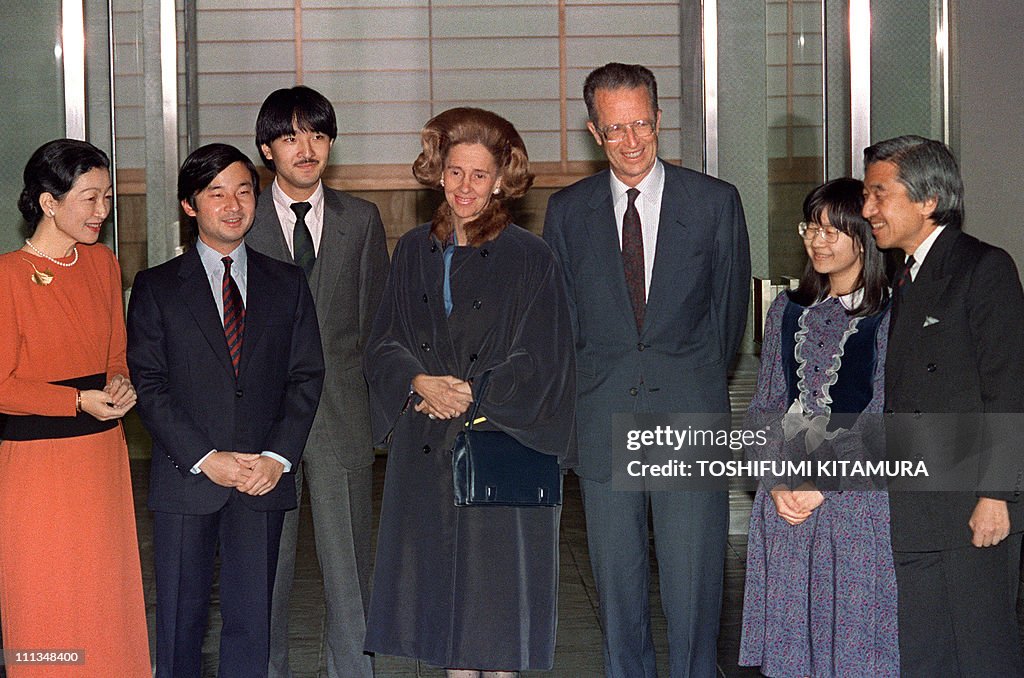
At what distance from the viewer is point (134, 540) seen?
10.9ft

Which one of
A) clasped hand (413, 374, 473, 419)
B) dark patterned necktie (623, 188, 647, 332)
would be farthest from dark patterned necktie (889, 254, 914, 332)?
clasped hand (413, 374, 473, 419)

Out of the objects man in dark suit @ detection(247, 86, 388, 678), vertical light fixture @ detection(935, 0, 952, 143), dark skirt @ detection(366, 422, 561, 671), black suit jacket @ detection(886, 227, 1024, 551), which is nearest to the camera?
black suit jacket @ detection(886, 227, 1024, 551)

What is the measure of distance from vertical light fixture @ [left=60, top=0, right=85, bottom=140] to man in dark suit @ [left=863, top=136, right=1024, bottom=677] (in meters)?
2.46

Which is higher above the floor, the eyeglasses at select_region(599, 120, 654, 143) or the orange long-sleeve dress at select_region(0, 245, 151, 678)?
the eyeglasses at select_region(599, 120, 654, 143)

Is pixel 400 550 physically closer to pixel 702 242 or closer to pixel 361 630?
pixel 361 630

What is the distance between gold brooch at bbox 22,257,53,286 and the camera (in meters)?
3.15

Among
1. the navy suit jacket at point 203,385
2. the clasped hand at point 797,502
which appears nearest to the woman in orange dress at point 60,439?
the navy suit jacket at point 203,385

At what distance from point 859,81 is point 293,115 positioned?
2256 mm

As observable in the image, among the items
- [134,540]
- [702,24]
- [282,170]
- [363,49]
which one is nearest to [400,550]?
[134,540]

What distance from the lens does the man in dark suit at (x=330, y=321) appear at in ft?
11.6

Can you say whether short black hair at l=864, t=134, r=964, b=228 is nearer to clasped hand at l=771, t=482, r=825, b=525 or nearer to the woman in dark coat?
clasped hand at l=771, t=482, r=825, b=525

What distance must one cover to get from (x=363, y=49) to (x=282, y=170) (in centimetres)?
570

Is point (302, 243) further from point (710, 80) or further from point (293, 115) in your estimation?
point (710, 80)

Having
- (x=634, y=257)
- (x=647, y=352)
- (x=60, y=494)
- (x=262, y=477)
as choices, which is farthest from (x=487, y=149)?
(x=60, y=494)
